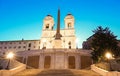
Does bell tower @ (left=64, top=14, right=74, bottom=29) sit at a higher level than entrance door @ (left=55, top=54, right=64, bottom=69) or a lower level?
higher

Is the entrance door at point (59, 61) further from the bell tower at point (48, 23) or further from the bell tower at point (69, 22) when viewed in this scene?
the bell tower at point (48, 23)

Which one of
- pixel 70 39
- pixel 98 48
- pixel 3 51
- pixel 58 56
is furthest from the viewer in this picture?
pixel 3 51

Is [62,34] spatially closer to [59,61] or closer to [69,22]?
[69,22]

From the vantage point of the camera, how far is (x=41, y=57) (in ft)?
133

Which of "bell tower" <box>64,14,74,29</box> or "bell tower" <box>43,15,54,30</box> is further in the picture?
"bell tower" <box>43,15,54,30</box>

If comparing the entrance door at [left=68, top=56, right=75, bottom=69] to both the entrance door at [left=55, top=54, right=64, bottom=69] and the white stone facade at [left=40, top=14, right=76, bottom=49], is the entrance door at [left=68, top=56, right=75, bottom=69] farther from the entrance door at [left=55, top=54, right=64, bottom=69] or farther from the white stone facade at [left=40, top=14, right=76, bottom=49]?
the white stone facade at [left=40, top=14, right=76, bottom=49]

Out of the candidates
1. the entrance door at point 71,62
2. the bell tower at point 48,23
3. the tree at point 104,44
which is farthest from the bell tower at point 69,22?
the tree at point 104,44

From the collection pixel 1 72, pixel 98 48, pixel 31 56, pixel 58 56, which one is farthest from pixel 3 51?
pixel 1 72

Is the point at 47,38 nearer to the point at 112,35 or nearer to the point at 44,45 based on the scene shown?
the point at 44,45

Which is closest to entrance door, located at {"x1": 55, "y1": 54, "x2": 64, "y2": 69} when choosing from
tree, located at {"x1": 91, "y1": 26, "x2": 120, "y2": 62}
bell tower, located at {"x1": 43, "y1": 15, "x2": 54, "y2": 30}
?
tree, located at {"x1": 91, "y1": 26, "x2": 120, "y2": 62}

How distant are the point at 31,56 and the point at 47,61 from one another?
4.75 meters

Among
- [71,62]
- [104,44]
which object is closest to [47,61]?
[71,62]

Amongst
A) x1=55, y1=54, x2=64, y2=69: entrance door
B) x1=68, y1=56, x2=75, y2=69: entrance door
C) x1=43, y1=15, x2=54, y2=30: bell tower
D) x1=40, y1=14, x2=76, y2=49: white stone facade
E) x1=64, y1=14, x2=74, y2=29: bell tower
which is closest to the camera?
x1=55, y1=54, x2=64, y2=69: entrance door

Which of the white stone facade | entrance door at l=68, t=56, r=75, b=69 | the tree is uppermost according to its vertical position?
the white stone facade
